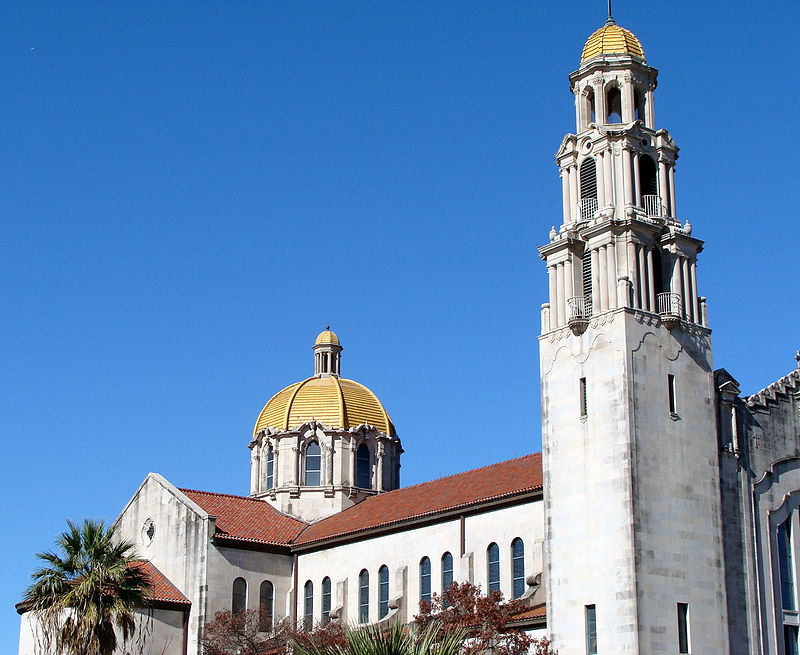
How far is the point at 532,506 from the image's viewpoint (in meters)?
48.5

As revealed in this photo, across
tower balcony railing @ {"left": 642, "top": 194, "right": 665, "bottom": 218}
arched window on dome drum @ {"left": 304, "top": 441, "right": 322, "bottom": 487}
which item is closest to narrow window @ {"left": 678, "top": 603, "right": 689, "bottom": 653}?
tower balcony railing @ {"left": 642, "top": 194, "right": 665, "bottom": 218}

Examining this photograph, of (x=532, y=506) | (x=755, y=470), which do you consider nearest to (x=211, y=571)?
(x=532, y=506)

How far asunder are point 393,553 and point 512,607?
14.1 m

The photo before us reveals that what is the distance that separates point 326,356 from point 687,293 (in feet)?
108

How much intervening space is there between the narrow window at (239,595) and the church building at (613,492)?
3.2 inches

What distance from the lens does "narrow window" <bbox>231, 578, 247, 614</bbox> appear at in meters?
58.3

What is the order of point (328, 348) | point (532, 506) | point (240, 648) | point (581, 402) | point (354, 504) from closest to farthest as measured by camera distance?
point (581, 402) < point (532, 506) < point (240, 648) < point (354, 504) < point (328, 348)

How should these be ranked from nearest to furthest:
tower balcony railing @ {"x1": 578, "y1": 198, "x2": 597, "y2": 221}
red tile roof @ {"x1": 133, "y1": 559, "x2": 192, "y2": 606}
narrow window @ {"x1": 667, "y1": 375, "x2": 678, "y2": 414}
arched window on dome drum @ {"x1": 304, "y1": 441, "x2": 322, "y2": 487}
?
narrow window @ {"x1": 667, "y1": 375, "x2": 678, "y2": 414} → tower balcony railing @ {"x1": 578, "y1": 198, "x2": 597, "y2": 221} → red tile roof @ {"x1": 133, "y1": 559, "x2": 192, "y2": 606} → arched window on dome drum @ {"x1": 304, "y1": 441, "x2": 322, "y2": 487}

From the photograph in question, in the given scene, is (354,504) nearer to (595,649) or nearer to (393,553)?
(393,553)

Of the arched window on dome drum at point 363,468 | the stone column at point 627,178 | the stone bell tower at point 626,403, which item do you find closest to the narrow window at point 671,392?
the stone bell tower at point 626,403

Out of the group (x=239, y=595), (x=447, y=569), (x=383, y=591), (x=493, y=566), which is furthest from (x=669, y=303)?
(x=239, y=595)

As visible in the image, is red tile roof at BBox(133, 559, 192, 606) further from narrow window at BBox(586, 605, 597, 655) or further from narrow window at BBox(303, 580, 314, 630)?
narrow window at BBox(586, 605, 597, 655)

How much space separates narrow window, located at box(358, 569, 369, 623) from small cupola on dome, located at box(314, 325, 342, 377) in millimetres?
20844

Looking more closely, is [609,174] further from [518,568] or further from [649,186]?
[518,568]
